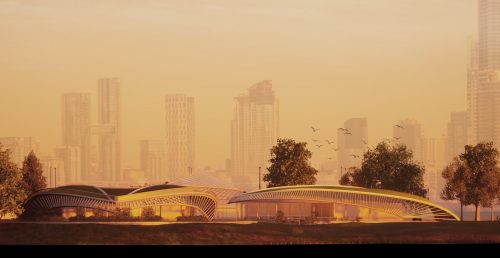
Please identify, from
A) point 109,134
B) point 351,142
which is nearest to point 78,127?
point 109,134

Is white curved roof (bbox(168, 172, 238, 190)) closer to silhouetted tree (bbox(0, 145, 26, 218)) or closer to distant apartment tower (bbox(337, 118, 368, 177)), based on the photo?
distant apartment tower (bbox(337, 118, 368, 177))

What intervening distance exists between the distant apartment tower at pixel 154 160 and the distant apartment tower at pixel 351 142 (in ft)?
96.8

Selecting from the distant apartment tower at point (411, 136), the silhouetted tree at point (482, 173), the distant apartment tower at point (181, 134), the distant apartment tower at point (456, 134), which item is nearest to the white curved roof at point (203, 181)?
the distant apartment tower at point (181, 134)

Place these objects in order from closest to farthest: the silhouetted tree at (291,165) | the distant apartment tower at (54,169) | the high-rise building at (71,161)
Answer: the silhouetted tree at (291,165) < the high-rise building at (71,161) < the distant apartment tower at (54,169)

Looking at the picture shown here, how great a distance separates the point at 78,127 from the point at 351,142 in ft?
173

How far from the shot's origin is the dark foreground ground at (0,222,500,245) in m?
91.3

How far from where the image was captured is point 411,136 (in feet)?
558

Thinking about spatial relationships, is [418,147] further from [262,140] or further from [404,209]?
[404,209]

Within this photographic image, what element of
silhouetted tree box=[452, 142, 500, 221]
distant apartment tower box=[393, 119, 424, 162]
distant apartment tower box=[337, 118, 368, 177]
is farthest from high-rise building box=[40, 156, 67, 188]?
silhouetted tree box=[452, 142, 500, 221]

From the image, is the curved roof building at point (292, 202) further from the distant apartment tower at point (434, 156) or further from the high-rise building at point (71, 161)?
the distant apartment tower at point (434, 156)

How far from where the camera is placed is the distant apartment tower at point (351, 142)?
161875 mm
